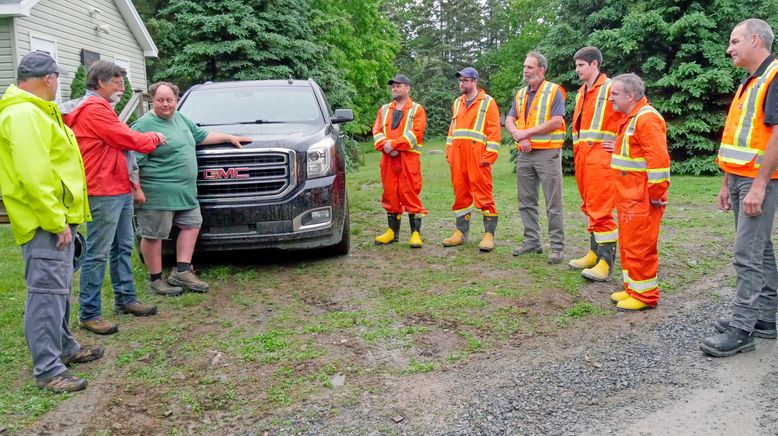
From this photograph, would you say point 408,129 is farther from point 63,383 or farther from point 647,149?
point 63,383

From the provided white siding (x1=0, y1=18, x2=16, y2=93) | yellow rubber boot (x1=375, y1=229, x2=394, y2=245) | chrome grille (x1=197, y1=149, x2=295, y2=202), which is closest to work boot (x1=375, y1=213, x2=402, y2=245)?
yellow rubber boot (x1=375, y1=229, x2=394, y2=245)

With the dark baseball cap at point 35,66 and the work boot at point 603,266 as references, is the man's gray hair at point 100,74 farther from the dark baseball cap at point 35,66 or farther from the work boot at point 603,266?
the work boot at point 603,266

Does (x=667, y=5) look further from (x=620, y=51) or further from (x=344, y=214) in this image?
(x=344, y=214)

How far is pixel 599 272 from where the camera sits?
573 centimetres

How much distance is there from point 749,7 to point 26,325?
1698cm

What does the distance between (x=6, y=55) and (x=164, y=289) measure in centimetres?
1004

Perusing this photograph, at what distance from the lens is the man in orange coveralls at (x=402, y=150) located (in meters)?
7.21

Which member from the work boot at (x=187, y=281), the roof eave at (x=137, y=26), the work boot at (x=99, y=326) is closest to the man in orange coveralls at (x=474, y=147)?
the work boot at (x=187, y=281)

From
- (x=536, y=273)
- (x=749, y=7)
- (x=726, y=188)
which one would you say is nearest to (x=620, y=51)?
(x=749, y=7)

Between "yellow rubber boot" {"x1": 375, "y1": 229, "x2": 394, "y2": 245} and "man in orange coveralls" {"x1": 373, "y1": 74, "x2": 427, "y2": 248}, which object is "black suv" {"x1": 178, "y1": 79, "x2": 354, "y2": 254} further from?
"yellow rubber boot" {"x1": 375, "y1": 229, "x2": 394, "y2": 245}

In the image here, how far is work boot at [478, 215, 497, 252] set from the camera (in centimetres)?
709

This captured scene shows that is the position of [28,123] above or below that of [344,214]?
above

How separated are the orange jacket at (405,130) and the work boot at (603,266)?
8.02 feet

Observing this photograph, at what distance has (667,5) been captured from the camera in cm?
1520
